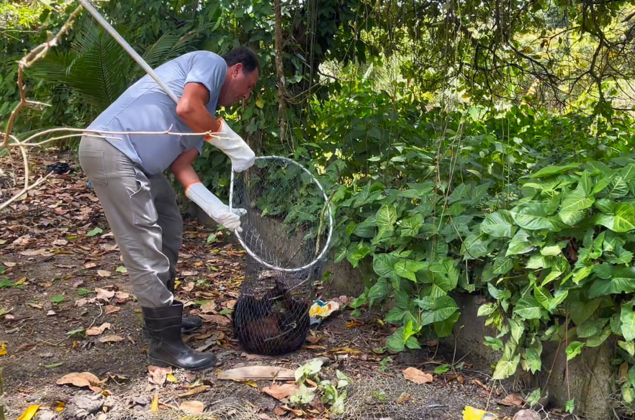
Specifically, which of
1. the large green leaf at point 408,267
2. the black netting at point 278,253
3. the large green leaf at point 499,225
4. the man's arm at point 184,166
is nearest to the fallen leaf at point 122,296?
the black netting at point 278,253

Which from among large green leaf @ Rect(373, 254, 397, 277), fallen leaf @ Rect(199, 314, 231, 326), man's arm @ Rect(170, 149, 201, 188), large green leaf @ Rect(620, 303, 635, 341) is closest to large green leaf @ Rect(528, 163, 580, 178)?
large green leaf @ Rect(620, 303, 635, 341)

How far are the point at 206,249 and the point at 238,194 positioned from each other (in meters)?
0.59

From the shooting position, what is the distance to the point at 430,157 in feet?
12.4

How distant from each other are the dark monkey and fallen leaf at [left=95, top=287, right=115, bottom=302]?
44.1 inches

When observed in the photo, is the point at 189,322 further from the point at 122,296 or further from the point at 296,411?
the point at 296,411

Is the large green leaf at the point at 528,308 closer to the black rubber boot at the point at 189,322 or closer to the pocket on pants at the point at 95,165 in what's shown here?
the black rubber boot at the point at 189,322

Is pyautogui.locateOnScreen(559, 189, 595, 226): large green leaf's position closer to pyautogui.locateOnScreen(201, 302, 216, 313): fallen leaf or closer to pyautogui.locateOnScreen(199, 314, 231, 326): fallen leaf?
pyautogui.locateOnScreen(199, 314, 231, 326): fallen leaf

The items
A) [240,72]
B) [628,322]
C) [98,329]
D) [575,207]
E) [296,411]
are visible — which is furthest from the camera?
[98,329]

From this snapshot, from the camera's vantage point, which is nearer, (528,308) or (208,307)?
(528,308)

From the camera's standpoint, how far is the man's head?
3.27 m

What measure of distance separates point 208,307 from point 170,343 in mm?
822

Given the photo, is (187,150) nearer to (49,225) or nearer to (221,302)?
(221,302)

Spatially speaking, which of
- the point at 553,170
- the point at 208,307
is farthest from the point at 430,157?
the point at 208,307

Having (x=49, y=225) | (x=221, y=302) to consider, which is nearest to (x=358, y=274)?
(x=221, y=302)
